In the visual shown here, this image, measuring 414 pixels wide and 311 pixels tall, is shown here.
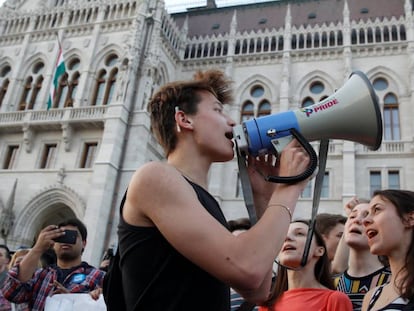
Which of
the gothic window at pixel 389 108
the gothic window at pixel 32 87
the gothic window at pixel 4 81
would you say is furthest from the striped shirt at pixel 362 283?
the gothic window at pixel 4 81

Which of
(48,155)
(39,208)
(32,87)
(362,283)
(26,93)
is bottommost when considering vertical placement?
(362,283)

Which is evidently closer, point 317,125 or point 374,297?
point 317,125

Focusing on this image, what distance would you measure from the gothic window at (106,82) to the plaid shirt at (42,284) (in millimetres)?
16691

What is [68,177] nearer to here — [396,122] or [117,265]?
[396,122]

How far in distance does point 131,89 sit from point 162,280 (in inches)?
718

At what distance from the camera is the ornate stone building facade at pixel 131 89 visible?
58.7 feet

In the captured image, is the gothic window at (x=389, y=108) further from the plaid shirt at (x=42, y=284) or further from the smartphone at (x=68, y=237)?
the smartphone at (x=68, y=237)

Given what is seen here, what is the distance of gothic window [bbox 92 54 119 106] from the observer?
20044 mm

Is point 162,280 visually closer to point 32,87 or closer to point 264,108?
point 264,108

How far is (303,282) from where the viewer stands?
2.87m

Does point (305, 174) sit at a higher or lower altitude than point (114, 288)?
higher

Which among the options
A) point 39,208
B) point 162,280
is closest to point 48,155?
point 39,208

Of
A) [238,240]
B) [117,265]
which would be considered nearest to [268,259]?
[238,240]

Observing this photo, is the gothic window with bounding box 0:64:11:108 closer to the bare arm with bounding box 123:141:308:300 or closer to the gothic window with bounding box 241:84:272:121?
the gothic window with bounding box 241:84:272:121
